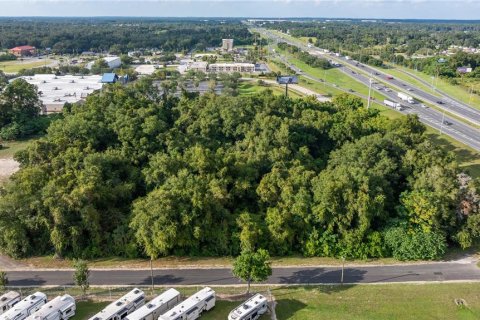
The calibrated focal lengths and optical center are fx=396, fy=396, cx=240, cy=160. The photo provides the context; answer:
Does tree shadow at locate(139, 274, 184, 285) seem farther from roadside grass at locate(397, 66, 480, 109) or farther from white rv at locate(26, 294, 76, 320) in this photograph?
roadside grass at locate(397, 66, 480, 109)

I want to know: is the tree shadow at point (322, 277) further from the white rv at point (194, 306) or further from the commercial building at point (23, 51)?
the commercial building at point (23, 51)

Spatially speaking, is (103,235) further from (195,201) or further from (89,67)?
(89,67)

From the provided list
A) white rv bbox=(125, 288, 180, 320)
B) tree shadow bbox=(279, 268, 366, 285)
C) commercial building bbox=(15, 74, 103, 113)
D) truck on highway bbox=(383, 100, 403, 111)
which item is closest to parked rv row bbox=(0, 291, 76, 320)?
white rv bbox=(125, 288, 180, 320)

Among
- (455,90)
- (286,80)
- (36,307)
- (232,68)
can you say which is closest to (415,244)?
(36,307)

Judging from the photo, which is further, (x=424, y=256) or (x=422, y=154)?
(x=422, y=154)

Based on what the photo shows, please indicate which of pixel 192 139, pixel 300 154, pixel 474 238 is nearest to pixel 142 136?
pixel 192 139

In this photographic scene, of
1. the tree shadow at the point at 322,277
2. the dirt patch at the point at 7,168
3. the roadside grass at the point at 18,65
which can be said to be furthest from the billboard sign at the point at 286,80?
the roadside grass at the point at 18,65
